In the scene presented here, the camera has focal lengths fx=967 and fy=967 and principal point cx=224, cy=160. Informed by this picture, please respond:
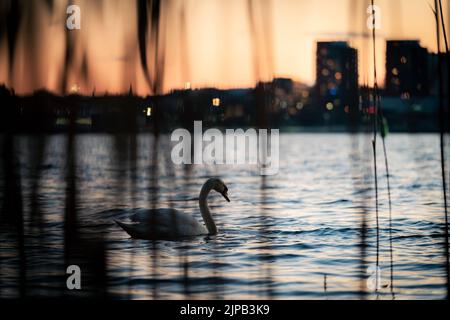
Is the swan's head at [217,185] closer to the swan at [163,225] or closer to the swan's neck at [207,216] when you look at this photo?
the swan's neck at [207,216]

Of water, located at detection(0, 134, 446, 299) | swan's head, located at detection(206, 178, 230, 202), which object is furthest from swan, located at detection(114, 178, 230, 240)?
swan's head, located at detection(206, 178, 230, 202)

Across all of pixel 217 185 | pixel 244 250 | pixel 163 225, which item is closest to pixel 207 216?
pixel 217 185

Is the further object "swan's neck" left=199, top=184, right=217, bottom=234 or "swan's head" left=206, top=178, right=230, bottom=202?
"swan's head" left=206, top=178, right=230, bottom=202

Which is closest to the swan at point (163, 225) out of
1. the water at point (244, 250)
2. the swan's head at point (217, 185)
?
the water at point (244, 250)

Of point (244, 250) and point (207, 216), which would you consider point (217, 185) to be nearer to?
point (207, 216)

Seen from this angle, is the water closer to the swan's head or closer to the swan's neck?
the swan's neck

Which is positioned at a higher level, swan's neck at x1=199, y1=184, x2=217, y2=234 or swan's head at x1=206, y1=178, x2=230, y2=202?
swan's head at x1=206, y1=178, x2=230, y2=202

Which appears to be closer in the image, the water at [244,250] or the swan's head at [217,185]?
the water at [244,250]

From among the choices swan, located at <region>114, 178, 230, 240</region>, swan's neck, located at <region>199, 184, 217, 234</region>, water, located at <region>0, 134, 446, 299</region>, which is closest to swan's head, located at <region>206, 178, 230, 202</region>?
swan's neck, located at <region>199, 184, 217, 234</region>

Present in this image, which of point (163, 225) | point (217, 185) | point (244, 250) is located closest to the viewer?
point (244, 250)

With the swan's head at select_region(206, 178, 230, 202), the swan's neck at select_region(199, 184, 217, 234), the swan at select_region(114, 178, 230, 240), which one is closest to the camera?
the swan at select_region(114, 178, 230, 240)

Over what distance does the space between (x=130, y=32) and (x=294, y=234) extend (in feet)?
15.1

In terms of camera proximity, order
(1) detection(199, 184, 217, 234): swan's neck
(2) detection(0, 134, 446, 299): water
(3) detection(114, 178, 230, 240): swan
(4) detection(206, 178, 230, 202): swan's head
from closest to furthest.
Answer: (2) detection(0, 134, 446, 299): water < (3) detection(114, 178, 230, 240): swan < (1) detection(199, 184, 217, 234): swan's neck < (4) detection(206, 178, 230, 202): swan's head
